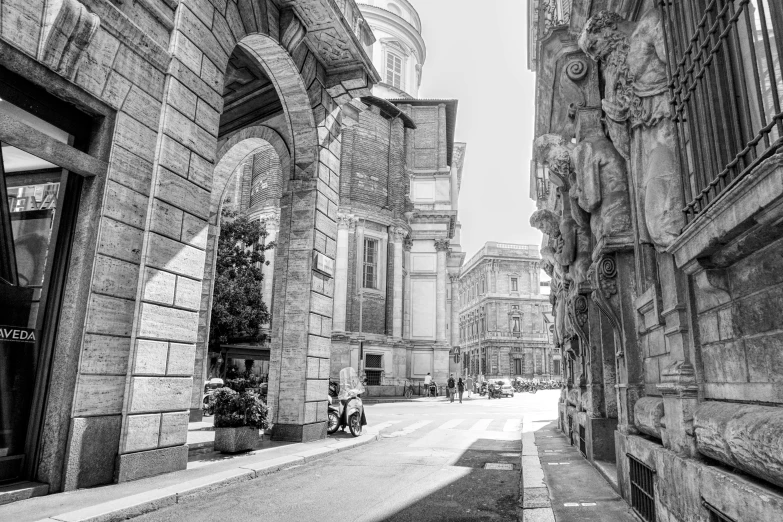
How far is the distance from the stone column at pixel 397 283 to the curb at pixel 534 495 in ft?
88.4

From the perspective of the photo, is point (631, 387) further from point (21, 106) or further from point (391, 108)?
point (391, 108)

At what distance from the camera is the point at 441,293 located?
38062 mm

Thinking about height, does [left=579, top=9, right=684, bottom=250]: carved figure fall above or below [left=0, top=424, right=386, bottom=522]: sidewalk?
above

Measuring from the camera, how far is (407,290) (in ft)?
124

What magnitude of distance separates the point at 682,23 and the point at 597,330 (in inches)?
190

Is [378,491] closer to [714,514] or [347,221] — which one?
[714,514]

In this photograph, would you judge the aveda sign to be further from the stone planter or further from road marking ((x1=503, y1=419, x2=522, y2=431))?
road marking ((x1=503, y1=419, x2=522, y2=431))

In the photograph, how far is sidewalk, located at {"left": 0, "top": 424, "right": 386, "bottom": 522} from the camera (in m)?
4.60

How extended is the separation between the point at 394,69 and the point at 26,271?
3984 cm

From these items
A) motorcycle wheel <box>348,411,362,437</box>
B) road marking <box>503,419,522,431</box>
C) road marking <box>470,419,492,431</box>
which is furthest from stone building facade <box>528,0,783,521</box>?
road marking <box>503,419,522,431</box>

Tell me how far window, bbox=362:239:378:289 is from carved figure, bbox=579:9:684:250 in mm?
29949

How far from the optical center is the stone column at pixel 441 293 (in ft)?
123

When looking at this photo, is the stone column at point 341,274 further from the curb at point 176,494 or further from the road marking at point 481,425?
the curb at point 176,494

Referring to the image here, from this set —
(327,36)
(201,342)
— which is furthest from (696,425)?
(201,342)
